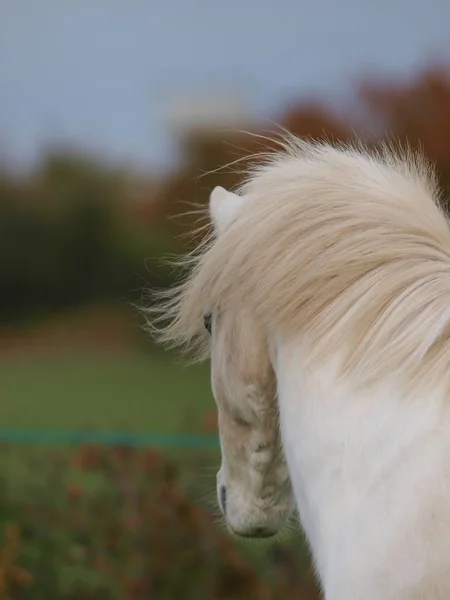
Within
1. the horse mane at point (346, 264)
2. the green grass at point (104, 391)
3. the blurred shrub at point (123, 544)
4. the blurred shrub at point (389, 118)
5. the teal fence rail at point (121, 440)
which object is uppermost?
the horse mane at point (346, 264)

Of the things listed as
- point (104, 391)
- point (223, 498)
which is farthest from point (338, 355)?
point (104, 391)

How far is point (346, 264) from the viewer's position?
2.15 metres

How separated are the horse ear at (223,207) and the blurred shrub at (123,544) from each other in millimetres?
2541

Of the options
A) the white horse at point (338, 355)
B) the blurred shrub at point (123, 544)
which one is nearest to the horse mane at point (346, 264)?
the white horse at point (338, 355)

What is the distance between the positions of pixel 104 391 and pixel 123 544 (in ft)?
55.3

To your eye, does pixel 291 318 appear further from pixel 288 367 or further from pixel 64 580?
pixel 64 580

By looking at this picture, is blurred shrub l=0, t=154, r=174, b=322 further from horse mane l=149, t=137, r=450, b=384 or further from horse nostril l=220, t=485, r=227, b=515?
horse mane l=149, t=137, r=450, b=384

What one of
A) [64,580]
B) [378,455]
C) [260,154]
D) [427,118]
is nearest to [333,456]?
[378,455]

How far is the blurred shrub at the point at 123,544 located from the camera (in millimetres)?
4785

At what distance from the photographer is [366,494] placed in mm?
1935

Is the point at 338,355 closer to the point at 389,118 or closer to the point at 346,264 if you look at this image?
the point at 346,264

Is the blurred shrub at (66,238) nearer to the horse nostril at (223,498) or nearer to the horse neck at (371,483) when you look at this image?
the horse nostril at (223,498)

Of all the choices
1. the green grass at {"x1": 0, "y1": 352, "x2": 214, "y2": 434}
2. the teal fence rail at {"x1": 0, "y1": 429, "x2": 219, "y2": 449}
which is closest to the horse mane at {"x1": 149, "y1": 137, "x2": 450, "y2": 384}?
the teal fence rail at {"x1": 0, "y1": 429, "x2": 219, "y2": 449}

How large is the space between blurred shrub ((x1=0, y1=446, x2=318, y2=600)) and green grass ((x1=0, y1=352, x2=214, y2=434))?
9105 millimetres
